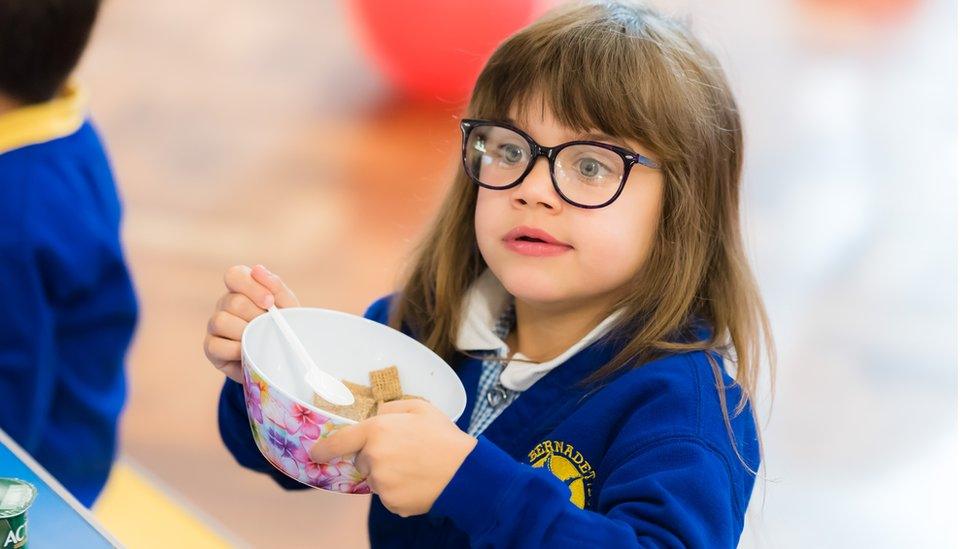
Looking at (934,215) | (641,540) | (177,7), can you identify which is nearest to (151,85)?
(177,7)

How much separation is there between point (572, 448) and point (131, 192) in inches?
73.8

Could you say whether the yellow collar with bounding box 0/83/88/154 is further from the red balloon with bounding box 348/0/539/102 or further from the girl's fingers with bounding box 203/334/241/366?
the red balloon with bounding box 348/0/539/102

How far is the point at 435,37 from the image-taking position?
2412mm

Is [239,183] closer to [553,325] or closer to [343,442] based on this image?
[553,325]

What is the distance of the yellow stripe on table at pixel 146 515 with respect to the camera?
58.1 inches

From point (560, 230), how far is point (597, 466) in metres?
0.18

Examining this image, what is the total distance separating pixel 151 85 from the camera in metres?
2.92

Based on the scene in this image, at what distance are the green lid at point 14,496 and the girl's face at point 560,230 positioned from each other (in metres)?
0.37

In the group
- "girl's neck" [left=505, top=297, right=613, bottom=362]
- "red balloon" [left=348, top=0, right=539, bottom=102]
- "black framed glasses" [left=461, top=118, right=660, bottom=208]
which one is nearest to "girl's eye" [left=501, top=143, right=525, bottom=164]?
"black framed glasses" [left=461, top=118, right=660, bottom=208]

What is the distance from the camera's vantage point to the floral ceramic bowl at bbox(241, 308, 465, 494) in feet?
2.45

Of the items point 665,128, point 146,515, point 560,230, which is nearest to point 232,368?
point 560,230

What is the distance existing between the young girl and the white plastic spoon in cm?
3

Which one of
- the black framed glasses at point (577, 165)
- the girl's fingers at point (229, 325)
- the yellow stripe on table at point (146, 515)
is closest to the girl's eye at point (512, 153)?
Answer: the black framed glasses at point (577, 165)

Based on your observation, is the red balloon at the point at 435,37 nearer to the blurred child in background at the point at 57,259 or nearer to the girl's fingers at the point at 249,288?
the blurred child in background at the point at 57,259
